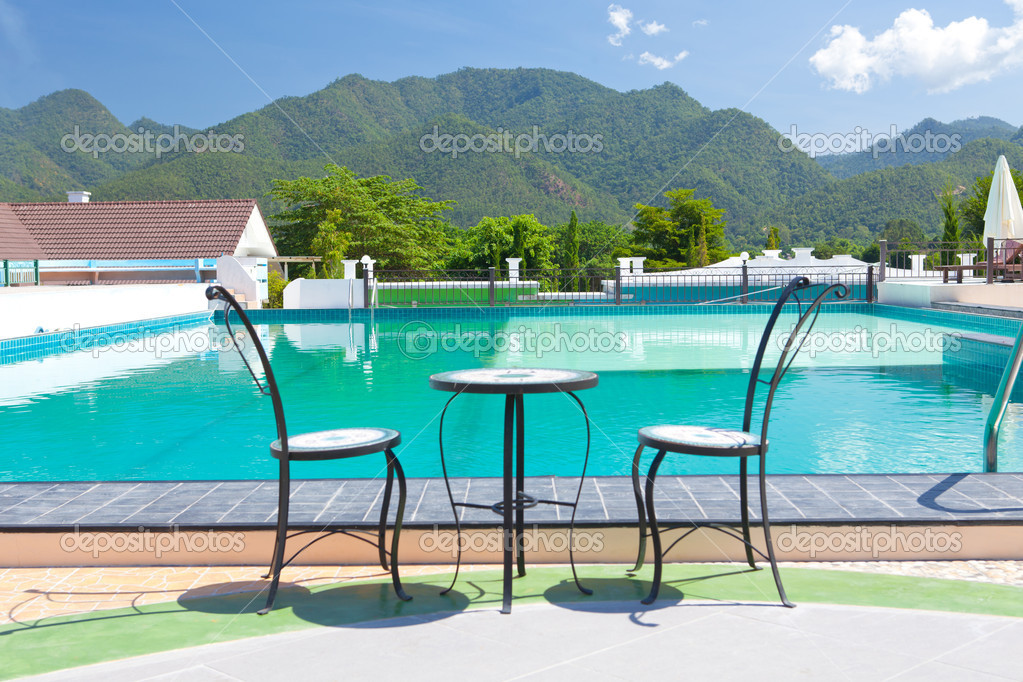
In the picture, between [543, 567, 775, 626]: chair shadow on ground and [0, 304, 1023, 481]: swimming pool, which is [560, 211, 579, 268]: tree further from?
[543, 567, 775, 626]: chair shadow on ground

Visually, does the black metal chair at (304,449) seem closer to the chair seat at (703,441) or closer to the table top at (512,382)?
the table top at (512,382)

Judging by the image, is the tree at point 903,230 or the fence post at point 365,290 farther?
the tree at point 903,230

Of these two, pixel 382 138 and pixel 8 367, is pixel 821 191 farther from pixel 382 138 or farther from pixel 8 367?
pixel 8 367

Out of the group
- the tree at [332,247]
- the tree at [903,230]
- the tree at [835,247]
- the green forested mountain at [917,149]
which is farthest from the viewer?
the green forested mountain at [917,149]

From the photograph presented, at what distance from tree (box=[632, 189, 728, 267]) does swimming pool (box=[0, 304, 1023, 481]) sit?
23722 mm

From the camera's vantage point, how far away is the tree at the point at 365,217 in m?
32.2

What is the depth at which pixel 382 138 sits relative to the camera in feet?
166

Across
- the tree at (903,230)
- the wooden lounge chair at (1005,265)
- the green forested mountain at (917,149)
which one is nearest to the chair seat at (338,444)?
the wooden lounge chair at (1005,265)

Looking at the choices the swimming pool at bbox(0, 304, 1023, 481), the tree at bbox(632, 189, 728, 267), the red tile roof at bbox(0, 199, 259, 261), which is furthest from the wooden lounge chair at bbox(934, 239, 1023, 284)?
the tree at bbox(632, 189, 728, 267)

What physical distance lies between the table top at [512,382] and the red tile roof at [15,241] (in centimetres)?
2282

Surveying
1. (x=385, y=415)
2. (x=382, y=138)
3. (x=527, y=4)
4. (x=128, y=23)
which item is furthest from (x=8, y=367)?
(x=382, y=138)

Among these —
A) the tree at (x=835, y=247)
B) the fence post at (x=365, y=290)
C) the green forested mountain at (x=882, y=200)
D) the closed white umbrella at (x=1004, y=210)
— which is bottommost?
the fence post at (x=365, y=290)

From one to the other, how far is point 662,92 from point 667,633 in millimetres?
54744

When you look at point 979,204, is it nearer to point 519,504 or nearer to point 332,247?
point 332,247
